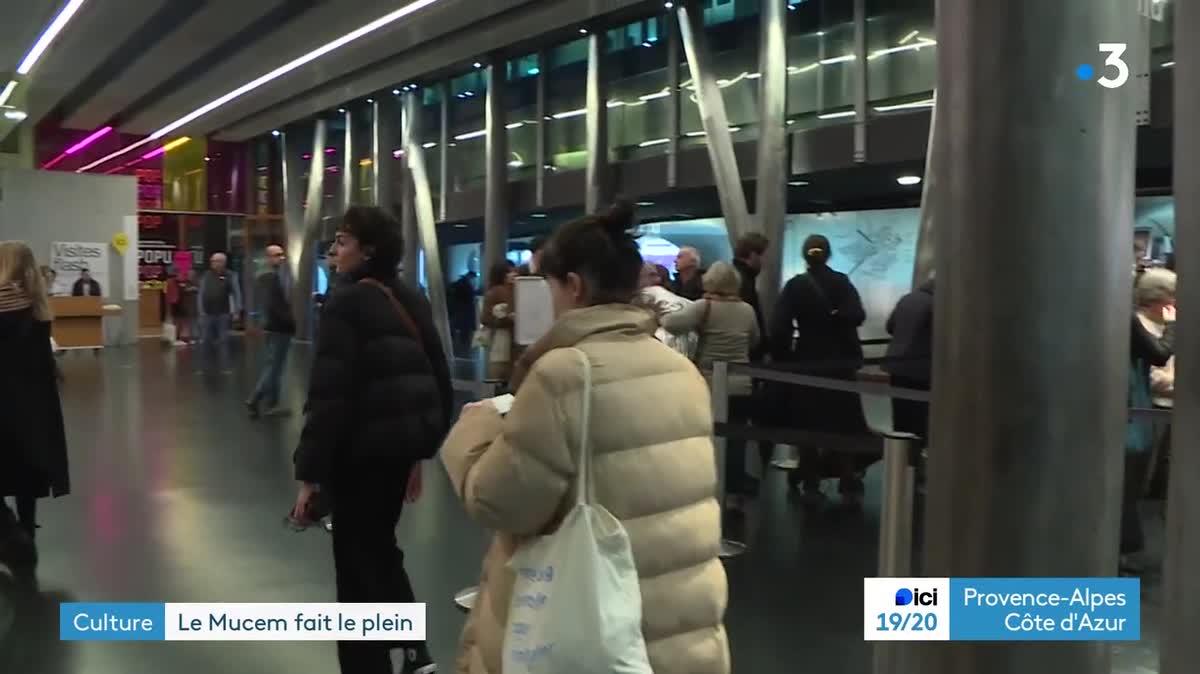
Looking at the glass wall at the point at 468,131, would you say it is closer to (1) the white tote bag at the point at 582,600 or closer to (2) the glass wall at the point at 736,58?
(2) the glass wall at the point at 736,58

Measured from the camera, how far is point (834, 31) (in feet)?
40.4

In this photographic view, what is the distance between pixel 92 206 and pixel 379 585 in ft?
71.0

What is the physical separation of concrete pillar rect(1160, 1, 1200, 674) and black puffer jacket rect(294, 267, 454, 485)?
2.19m

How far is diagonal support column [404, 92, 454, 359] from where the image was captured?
19984mm

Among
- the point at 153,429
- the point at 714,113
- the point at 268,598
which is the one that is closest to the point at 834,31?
the point at 714,113

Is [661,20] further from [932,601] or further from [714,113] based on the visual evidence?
[932,601]

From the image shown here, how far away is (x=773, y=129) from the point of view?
12.2 meters

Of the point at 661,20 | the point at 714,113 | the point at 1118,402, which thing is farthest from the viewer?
the point at 661,20

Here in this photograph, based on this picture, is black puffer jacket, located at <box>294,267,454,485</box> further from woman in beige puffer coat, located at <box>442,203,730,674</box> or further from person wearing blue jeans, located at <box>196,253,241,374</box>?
person wearing blue jeans, located at <box>196,253,241,374</box>

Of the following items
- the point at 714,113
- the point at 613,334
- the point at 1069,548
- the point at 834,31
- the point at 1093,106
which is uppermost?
the point at 834,31

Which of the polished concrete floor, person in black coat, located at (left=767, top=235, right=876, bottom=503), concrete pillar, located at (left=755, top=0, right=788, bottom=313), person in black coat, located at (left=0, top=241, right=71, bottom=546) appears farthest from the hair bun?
concrete pillar, located at (left=755, top=0, right=788, bottom=313)

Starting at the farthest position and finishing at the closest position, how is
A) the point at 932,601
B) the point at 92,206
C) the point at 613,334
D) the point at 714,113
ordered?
the point at 92,206 → the point at 714,113 → the point at 932,601 → the point at 613,334

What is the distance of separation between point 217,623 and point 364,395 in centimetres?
136

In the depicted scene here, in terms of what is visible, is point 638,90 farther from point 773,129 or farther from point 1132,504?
point 1132,504
